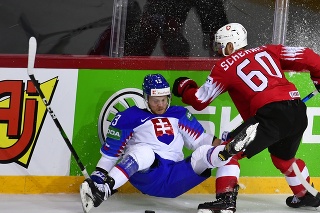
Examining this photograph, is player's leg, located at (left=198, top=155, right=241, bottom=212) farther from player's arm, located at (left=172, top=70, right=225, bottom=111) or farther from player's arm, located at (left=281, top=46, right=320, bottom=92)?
player's arm, located at (left=281, top=46, right=320, bottom=92)

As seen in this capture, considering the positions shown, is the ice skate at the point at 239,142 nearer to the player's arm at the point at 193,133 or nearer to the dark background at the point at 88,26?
the player's arm at the point at 193,133

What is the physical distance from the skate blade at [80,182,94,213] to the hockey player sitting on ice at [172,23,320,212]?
0.61 m

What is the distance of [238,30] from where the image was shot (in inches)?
237

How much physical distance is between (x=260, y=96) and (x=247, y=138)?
1.11 ft

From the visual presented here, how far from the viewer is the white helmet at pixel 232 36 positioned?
19.6ft

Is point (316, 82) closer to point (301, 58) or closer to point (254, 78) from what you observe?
point (301, 58)

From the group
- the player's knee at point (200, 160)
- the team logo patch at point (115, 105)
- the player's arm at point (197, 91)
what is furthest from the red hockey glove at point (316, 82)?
the team logo patch at point (115, 105)

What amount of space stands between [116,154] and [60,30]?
955 millimetres

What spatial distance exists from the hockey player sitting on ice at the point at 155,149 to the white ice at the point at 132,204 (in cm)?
13

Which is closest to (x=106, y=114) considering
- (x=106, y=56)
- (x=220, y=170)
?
(x=106, y=56)

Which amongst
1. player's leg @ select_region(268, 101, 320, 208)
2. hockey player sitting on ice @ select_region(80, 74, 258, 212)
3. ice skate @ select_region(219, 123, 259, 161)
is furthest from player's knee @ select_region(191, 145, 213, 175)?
player's leg @ select_region(268, 101, 320, 208)

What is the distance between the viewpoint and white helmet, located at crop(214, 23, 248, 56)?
5988mm

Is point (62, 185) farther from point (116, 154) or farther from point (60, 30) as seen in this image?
point (60, 30)

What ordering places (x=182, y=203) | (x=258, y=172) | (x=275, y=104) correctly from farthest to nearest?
1. (x=258, y=172)
2. (x=182, y=203)
3. (x=275, y=104)
